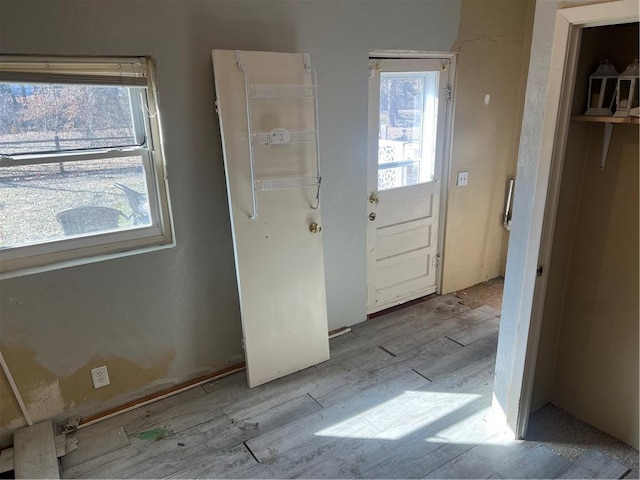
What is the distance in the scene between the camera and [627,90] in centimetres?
180

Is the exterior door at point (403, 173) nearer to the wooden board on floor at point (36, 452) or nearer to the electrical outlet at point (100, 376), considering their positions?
the electrical outlet at point (100, 376)

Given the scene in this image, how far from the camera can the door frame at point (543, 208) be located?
1.63 metres

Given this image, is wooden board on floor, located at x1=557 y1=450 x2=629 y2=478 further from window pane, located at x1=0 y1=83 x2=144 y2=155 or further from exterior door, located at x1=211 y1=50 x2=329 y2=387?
window pane, located at x1=0 y1=83 x2=144 y2=155

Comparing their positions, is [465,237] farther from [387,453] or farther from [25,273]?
[25,273]

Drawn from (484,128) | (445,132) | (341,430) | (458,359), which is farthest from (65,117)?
(484,128)

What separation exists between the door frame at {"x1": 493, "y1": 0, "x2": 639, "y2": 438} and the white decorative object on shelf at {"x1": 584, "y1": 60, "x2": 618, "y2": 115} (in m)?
0.22

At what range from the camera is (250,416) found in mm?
2504

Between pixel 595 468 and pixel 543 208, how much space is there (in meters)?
1.27

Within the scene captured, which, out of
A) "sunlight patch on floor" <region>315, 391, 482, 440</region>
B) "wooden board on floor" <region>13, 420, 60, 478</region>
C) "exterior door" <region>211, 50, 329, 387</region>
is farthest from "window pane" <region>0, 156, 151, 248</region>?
"sunlight patch on floor" <region>315, 391, 482, 440</region>

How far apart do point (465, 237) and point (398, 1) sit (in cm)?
197

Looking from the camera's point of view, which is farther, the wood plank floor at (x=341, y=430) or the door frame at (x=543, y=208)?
the wood plank floor at (x=341, y=430)

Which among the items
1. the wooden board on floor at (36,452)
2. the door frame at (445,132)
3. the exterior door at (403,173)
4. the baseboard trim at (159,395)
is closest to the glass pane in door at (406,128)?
the exterior door at (403,173)

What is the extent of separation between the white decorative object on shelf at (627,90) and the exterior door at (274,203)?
1500mm

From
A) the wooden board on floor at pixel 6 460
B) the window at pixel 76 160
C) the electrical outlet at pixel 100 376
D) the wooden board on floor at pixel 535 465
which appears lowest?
the wooden board on floor at pixel 535 465
